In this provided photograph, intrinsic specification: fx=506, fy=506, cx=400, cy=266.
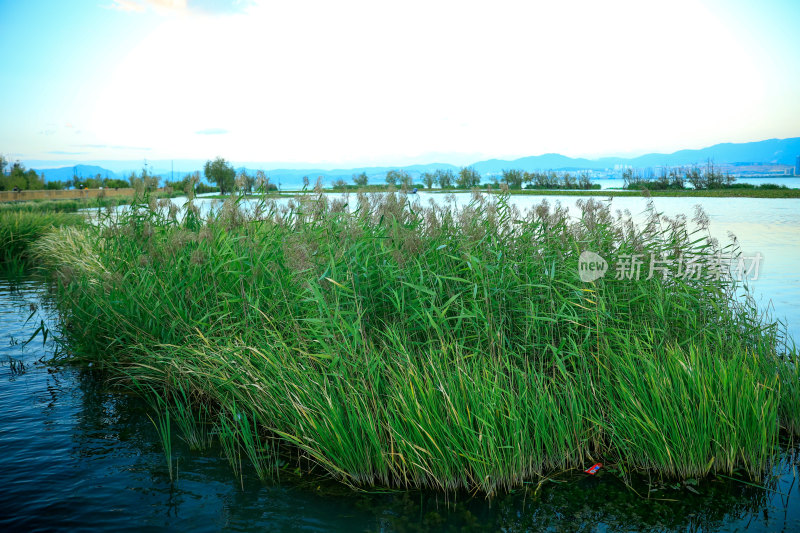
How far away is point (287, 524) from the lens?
4.22 m

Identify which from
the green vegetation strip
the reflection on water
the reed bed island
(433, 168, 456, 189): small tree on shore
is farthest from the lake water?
(433, 168, 456, 189): small tree on shore

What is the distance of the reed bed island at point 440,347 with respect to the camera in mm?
4621

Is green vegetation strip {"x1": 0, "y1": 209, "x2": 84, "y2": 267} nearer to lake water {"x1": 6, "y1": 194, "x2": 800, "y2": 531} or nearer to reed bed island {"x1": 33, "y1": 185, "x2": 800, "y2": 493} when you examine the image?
reed bed island {"x1": 33, "y1": 185, "x2": 800, "y2": 493}

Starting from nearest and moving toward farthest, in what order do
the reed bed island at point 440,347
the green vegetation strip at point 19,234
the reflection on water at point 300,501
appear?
the reflection on water at point 300,501
the reed bed island at point 440,347
the green vegetation strip at point 19,234

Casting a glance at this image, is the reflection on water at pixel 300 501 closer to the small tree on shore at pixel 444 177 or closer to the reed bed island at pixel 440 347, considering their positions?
the reed bed island at pixel 440 347

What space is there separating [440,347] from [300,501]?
81.3 inches

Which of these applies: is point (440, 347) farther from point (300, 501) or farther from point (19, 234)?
point (19, 234)

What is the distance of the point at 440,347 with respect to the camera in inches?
218

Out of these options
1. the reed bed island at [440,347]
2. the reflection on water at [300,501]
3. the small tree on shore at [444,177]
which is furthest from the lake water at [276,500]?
the small tree on shore at [444,177]

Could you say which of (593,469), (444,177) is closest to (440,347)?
(593,469)

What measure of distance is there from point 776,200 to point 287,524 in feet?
155

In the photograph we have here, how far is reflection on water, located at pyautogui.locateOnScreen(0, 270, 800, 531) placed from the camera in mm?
4207

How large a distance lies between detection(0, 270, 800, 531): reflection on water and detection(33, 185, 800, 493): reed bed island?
201mm

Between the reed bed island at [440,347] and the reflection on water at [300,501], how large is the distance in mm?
201
